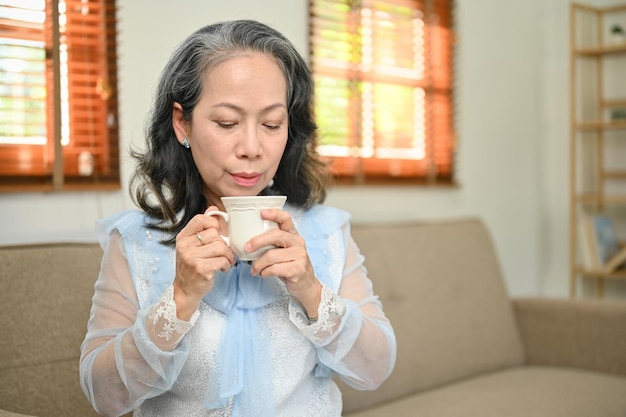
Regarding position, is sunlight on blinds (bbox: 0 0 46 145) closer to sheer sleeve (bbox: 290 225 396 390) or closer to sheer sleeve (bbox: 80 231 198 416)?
sheer sleeve (bbox: 80 231 198 416)

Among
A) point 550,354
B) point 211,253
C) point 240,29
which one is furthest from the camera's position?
point 550,354

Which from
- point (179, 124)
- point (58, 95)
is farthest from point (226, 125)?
point (58, 95)

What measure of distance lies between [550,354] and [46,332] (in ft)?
6.06

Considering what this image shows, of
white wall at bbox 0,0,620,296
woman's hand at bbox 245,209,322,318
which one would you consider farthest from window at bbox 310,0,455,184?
woman's hand at bbox 245,209,322,318

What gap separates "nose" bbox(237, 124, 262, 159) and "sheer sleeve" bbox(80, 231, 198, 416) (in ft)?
0.85

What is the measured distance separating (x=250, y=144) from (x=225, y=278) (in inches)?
10.9

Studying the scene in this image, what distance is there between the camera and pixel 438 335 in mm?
2535

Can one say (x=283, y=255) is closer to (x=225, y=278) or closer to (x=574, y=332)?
(x=225, y=278)

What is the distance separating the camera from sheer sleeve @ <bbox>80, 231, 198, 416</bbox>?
1.26m

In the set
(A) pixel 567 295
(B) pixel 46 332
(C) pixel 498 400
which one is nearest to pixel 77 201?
(B) pixel 46 332

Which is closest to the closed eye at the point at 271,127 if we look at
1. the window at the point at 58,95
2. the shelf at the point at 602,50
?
the window at the point at 58,95

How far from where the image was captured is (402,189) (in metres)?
3.27

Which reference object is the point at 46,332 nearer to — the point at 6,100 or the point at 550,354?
the point at 6,100

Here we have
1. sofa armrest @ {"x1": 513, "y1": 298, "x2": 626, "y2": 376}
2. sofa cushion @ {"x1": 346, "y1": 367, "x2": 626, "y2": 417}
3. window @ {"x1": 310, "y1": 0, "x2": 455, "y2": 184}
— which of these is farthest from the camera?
window @ {"x1": 310, "y1": 0, "x2": 455, "y2": 184}
